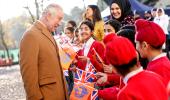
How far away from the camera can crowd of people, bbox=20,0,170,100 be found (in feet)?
11.5

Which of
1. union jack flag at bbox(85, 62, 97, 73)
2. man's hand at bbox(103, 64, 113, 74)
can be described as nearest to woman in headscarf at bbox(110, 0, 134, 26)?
union jack flag at bbox(85, 62, 97, 73)

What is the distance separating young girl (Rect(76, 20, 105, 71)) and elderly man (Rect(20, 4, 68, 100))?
1.96 feet

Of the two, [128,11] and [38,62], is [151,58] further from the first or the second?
[128,11]

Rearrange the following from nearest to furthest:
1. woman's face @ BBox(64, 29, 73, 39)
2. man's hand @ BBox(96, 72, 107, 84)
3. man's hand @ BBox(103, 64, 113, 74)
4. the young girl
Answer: man's hand @ BBox(96, 72, 107, 84) → man's hand @ BBox(103, 64, 113, 74) → the young girl → woman's face @ BBox(64, 29, 73, 39)

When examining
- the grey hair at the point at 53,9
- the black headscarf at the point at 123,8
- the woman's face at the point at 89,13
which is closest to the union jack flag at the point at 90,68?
the grey hair at the point at 53,9

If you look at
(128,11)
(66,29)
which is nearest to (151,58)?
(128,11)

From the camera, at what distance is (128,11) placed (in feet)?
22.0

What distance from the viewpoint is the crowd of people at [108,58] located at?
351cm

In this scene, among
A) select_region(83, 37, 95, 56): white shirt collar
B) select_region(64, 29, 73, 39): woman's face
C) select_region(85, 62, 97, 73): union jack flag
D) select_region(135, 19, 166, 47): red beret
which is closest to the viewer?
select_region(135, 19, 166, 47): red beret

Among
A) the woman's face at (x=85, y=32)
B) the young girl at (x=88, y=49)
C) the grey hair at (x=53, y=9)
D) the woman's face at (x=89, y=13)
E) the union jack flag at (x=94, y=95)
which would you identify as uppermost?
the grey hair at (x=53, y=9)

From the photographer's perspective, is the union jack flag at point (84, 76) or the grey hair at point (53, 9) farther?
the union jack flag at point (84, 76)

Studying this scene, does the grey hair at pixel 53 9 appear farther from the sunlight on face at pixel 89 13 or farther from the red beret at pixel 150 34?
the sunlight on face at pixel 89 13

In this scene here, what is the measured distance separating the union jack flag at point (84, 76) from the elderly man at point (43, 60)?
286 millimetres

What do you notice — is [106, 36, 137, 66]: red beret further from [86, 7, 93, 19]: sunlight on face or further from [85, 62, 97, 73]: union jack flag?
[86, 7, 93, 19]: sunlight on face
